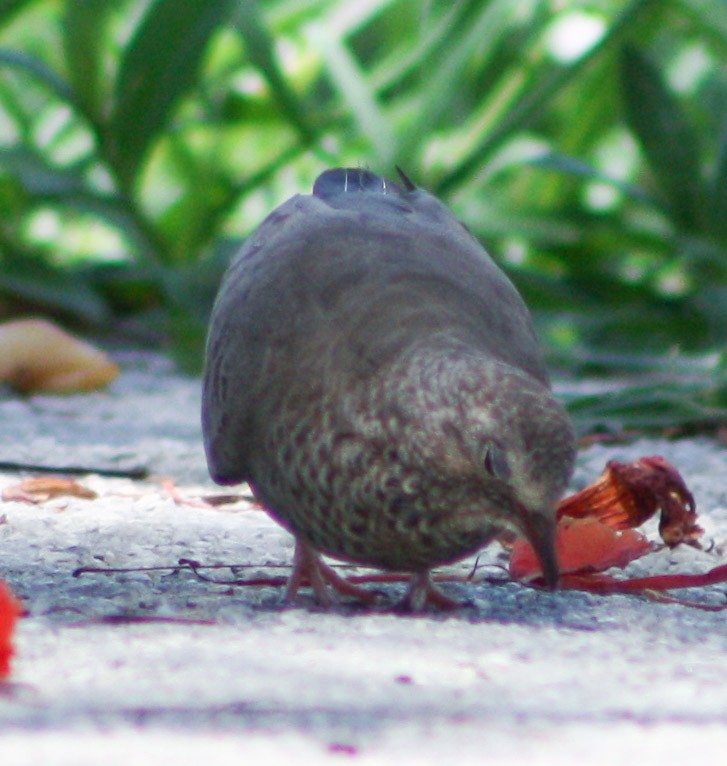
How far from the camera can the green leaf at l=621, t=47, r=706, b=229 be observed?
657cm

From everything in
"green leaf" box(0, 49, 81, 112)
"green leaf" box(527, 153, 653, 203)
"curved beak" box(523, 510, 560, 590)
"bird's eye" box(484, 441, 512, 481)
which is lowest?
"curved beak" box(523, 510, 560, 590)

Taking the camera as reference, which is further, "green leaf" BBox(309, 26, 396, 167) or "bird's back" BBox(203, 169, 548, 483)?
"green leaf" BBox(309, 26, 396, 167)

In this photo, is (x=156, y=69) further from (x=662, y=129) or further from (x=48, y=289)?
(x=662, y=129)

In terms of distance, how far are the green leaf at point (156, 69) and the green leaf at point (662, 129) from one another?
6.31 feet

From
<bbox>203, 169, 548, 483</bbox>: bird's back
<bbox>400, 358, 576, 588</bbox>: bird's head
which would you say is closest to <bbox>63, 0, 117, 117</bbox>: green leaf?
<bbox>203, 169, 548, 483</bbox>: bird's back

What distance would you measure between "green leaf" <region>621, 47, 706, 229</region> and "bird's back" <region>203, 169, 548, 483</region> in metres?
3.78

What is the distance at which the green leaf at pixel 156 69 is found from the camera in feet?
19.7

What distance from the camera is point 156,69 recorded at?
6.16 metres

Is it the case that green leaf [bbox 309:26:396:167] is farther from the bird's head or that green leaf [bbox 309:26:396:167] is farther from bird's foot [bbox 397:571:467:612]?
the bird's head

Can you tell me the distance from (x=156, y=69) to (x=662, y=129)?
2324 millimetres

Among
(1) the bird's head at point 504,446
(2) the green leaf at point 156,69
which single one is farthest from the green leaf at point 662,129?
(1) the bird's head at point 504,446

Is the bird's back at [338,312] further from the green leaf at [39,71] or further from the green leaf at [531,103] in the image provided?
the green leaf at [531,103]

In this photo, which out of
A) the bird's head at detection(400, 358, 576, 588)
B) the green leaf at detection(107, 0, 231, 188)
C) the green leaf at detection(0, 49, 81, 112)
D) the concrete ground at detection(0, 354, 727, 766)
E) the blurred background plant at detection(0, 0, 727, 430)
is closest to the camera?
the concrete ground at detection(0, 354, 727, 766)

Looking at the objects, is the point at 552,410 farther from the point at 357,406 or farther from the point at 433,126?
the point at 433,126
